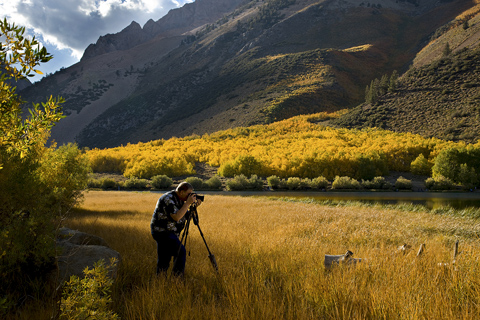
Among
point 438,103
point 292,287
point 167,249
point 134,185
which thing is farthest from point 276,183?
point 438,103

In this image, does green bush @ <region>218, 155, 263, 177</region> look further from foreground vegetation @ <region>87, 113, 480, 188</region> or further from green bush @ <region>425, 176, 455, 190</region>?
green bush @ <region>425, 176, 455, 190</region>

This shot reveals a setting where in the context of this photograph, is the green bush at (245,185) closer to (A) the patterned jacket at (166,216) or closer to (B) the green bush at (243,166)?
(B) the green bush at (243,166)

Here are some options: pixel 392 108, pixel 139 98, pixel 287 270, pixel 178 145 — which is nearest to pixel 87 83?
pixel 139 98

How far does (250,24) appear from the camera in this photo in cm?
14150

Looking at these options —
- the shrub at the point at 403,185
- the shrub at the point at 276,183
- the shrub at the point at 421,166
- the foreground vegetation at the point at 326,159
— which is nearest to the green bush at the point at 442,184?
the foreground vegetation at the point at 326,159

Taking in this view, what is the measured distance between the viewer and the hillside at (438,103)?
4316 centimetres

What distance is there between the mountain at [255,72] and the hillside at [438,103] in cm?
1846

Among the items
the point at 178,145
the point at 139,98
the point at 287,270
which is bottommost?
the point at 287,270

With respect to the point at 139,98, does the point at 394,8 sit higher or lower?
higher

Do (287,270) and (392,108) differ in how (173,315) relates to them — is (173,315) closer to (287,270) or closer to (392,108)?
(287,270)

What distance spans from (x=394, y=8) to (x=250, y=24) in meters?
84.5

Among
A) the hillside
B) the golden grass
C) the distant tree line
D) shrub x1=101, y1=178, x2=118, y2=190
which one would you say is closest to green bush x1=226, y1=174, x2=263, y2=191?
shrub x1=101, y1=178, x2=118, y2=190

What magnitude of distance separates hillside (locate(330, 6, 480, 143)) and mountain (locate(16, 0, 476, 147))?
18460mm

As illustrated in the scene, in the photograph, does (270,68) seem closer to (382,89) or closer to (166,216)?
(382,89)
